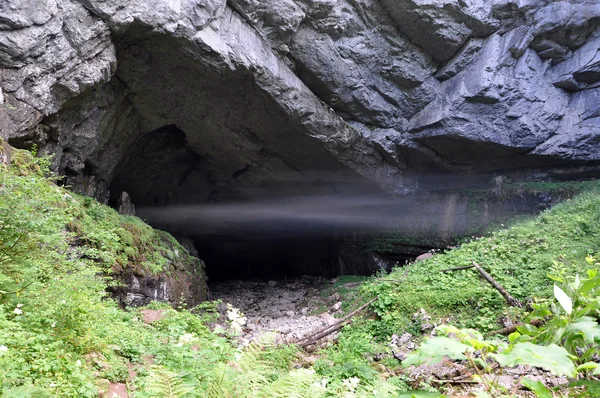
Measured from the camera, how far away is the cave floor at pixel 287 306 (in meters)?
6.82

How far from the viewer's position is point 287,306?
10.5m

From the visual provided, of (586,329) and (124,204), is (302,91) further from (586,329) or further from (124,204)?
(586,329)

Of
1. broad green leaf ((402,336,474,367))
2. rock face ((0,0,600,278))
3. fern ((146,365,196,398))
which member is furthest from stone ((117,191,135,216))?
broad green leaf ((402,336,474,367))

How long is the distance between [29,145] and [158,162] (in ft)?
20.8

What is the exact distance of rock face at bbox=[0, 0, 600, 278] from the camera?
24.1 feet

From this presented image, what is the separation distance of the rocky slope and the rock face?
0.13 feet

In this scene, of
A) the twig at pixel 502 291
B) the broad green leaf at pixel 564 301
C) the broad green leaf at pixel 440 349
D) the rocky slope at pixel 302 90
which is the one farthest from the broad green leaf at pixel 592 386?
the rocky slope at pixel 302 90

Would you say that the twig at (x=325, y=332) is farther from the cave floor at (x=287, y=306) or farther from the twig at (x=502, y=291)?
the twig at (x=502, y=291)

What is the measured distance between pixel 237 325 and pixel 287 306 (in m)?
8.80

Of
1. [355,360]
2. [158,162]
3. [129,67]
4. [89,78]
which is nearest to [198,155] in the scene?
[158,162]

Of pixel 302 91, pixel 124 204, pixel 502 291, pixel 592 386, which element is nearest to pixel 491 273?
pixel 502 291

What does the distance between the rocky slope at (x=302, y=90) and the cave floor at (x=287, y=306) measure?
4250 millimetres

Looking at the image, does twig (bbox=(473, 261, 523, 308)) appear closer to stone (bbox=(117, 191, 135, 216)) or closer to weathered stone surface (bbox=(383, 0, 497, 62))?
weathered stone surface (bbox=(383, 0, 497, 62))

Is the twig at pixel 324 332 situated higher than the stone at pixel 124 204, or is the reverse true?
the twig at pixel 324 332
